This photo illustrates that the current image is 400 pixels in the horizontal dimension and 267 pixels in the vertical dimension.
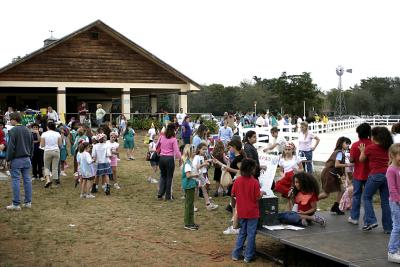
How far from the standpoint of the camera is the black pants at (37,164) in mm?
13938

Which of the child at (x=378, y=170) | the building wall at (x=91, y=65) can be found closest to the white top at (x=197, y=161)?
the child at (x=378, y=170)

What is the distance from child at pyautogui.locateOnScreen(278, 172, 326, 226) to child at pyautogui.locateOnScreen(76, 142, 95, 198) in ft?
17.2

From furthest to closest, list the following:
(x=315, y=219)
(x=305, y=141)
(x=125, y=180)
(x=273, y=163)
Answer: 1. (x=125, y=180)
2. (x=305, y=141)
3. (x=273, y=163)
4. (x=315, y=219)

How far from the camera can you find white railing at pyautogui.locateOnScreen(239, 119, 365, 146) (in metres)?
21.4

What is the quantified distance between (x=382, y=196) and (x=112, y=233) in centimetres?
437

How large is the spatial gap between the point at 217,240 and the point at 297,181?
5.25 feet

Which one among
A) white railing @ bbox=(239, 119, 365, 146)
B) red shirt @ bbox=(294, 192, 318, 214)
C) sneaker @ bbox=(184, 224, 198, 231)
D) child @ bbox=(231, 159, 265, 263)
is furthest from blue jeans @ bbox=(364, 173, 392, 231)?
white railing @ bbox=(239, 119, 365, 146)

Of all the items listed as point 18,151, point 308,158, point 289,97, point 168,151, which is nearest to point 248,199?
point 168,151

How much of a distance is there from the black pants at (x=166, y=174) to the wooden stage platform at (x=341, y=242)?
4274 mm

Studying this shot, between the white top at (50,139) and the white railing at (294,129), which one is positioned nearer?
the white top at (50,139)

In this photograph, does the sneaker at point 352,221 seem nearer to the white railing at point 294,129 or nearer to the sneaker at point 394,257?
the sneaker at point 394,257

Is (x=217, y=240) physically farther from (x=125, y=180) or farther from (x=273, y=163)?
(x=125, y=180)

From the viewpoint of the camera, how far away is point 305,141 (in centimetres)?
1375

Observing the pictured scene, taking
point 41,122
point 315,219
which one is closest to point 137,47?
point 41,122
